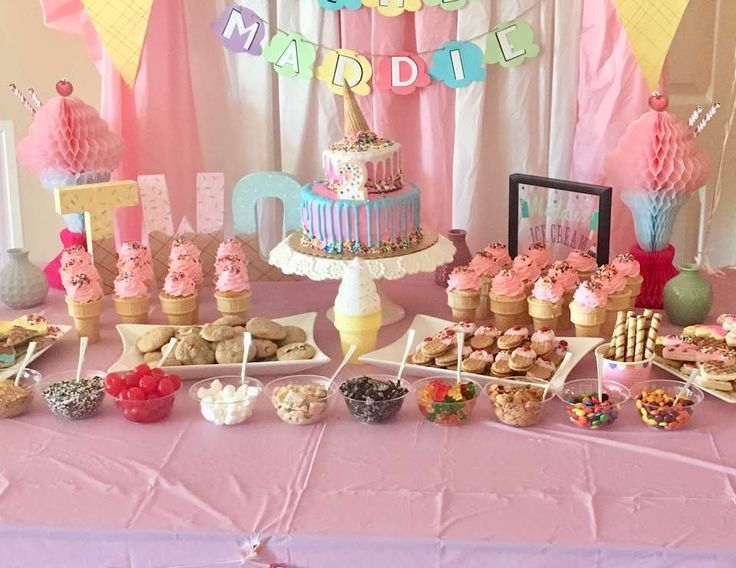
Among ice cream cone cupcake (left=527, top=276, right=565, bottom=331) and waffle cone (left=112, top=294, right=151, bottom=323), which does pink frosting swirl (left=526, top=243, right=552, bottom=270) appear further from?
waffle cone (left=112, top=294, right=151, bottom=323)

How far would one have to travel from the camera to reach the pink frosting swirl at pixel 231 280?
1.87 meters

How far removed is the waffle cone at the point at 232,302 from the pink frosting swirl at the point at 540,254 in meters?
0.60

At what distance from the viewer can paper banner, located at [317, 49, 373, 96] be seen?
2.16m

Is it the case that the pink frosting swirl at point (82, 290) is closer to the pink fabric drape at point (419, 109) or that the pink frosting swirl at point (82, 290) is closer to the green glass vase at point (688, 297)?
the pink fabric drape at point (419, 109)

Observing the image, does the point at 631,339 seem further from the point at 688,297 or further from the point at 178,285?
the point at 178,285

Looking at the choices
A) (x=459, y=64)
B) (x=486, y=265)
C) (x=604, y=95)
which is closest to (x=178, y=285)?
(x=486, y=265)

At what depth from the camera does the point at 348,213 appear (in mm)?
→ 1806

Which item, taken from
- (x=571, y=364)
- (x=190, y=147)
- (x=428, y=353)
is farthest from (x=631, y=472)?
(x=190, y=147)

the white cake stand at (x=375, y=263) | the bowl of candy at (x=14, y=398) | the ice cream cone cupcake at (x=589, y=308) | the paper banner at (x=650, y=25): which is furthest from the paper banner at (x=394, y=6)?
the bowl of candy at (x=14, y=398)

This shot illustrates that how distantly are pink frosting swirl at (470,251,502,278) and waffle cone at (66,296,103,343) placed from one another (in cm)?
75

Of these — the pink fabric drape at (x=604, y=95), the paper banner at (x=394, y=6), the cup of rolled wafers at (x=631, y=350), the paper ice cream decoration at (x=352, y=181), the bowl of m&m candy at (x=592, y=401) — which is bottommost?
the bowl of m&m candy at (x=592, y=401)

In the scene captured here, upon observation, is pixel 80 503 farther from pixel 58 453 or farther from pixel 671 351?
pixel 671 351

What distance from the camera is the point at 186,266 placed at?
1.90 meters

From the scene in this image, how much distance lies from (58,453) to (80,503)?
163 mm
